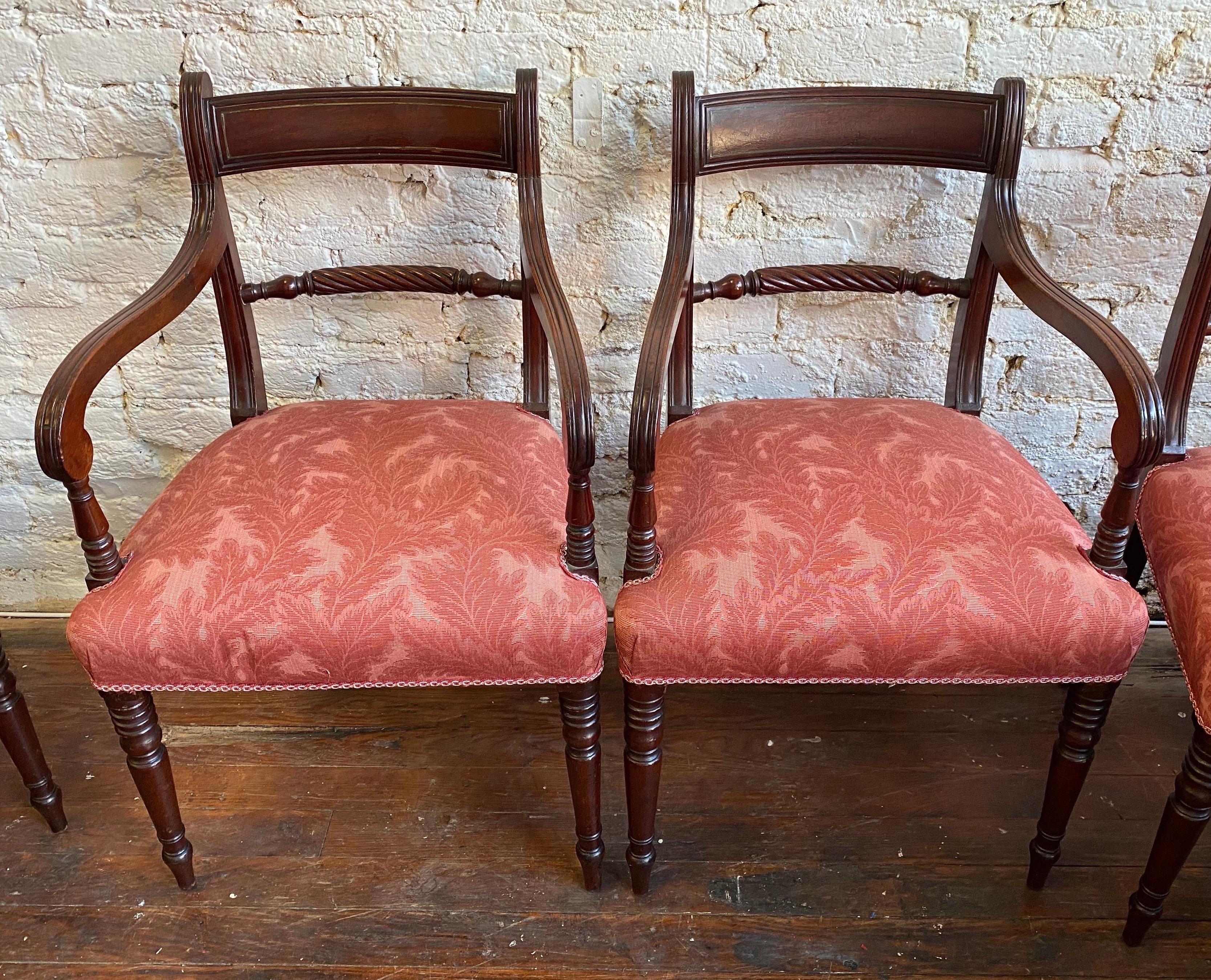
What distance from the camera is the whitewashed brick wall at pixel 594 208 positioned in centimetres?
144

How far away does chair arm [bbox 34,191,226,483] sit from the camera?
42.2 inches

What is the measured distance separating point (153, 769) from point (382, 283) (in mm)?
756

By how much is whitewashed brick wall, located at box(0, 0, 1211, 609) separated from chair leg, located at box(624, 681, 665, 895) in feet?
2.26

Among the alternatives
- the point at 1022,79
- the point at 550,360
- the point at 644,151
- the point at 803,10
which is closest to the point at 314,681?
the point at 550,360

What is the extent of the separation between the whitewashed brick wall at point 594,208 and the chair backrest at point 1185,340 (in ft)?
0.81

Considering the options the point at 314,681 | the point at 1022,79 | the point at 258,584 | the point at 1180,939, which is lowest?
the point at 1180,939

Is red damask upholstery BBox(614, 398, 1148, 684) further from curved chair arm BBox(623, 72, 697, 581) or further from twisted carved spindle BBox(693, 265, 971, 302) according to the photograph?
twisted carved spindle BBox(693, 265, 971, 302)

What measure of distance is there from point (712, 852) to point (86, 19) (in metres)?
1.54

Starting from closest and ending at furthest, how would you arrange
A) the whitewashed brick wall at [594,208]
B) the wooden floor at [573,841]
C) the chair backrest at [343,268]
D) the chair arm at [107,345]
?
1. the chair arm at [107,345]
2. the chair backrest at [343,268]
3. the wooden floor at [573,841]
4. the whitewashed brick wall at [594,208]

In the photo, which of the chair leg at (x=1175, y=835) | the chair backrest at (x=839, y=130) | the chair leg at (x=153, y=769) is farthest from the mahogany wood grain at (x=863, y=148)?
the chair leg at (x=153, y=769)

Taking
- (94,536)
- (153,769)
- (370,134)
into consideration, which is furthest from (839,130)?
(153,769)

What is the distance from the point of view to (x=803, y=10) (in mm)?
Answer: 1426

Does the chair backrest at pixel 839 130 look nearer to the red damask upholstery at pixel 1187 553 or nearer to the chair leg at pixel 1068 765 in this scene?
the red damask upholstery at pixel 1187 553

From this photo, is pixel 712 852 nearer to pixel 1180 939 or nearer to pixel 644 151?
pixel 1180 939
